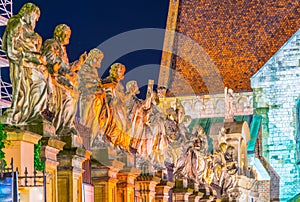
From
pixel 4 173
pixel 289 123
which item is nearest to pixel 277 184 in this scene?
pixel 289 123

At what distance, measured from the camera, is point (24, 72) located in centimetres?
1916

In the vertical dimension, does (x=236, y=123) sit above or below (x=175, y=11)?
below

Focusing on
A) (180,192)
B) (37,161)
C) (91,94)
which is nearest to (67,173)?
(37,161)

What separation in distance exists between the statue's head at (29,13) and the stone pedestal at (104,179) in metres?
4.36

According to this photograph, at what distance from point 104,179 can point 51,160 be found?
Result: 378cm

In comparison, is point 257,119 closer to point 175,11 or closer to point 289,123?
point 289,123

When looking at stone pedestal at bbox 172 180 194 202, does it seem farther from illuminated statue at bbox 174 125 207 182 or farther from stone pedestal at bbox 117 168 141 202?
stone pedestal at bbox 117 168 141 202

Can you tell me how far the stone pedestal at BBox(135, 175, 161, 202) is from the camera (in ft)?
86.0

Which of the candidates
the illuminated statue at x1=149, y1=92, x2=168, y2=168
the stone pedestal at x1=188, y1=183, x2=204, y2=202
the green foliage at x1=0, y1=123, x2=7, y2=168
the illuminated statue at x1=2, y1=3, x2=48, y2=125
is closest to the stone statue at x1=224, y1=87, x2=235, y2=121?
the stone pedestal at x1=188, y1=183, x2=204, y2=202

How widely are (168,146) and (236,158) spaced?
17.6 metres

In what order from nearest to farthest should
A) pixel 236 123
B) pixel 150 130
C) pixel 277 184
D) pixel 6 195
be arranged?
pixel 6 195
pixel 150 130
pixel 236 123
pixel 277 184

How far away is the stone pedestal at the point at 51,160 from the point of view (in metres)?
19.0

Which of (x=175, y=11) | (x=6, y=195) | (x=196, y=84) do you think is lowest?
(x=6, y=195)

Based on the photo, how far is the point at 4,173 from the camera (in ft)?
55.2
